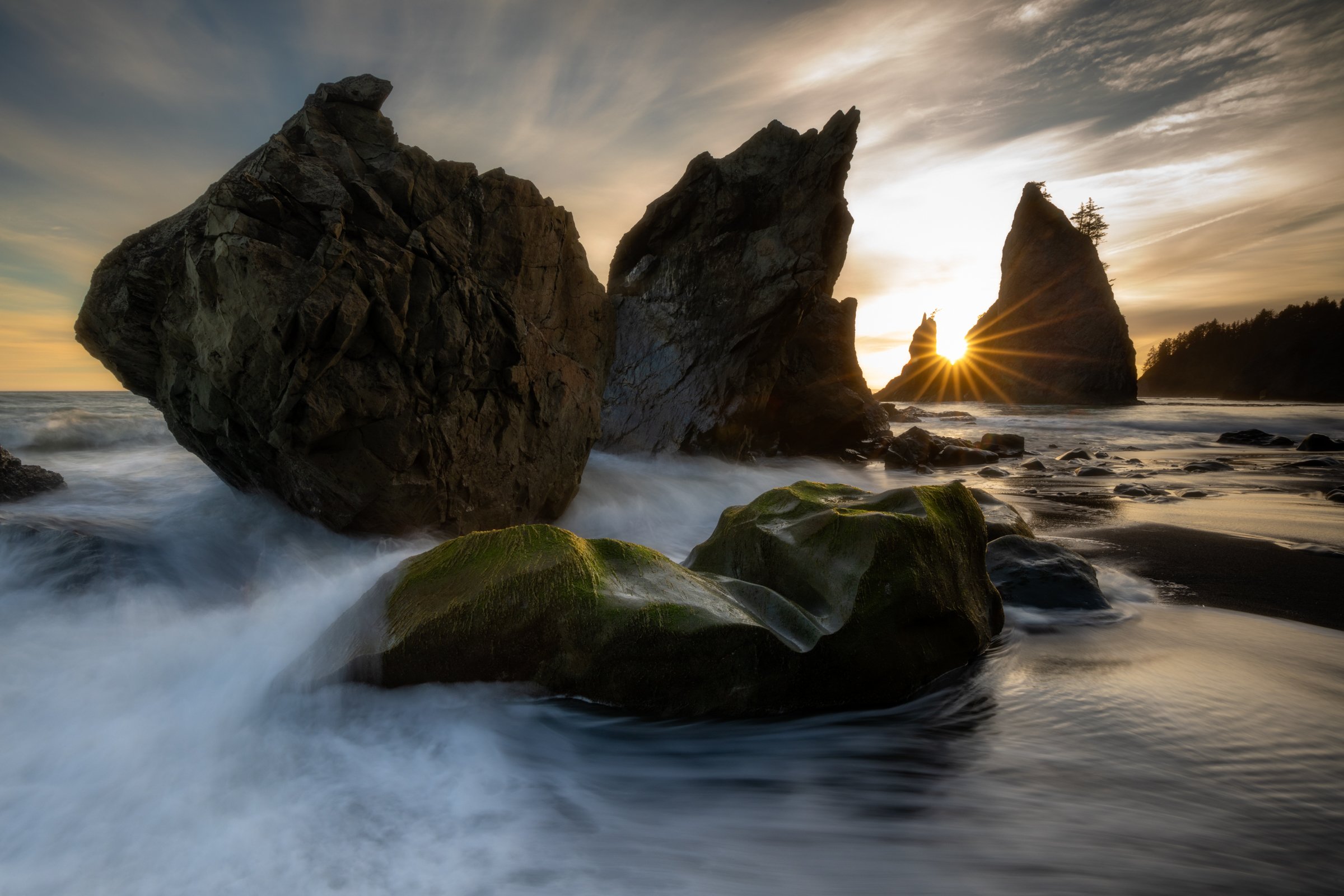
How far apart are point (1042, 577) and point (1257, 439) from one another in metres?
19.7

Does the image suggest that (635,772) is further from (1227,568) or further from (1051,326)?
(1051,326)

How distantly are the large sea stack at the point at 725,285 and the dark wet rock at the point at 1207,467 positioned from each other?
8.20 metres

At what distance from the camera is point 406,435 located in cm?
515

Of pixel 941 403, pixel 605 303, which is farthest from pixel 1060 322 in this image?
pixel 605 303

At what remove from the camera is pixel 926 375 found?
214 ft

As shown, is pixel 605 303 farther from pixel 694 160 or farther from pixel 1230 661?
pixel 1230 661

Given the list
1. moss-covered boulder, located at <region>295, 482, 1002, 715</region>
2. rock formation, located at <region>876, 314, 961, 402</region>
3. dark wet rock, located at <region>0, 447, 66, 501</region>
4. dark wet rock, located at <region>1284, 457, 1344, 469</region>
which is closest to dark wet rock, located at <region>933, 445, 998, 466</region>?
dark wet rock, located at <region>1284, 457, 1344, 469</region>

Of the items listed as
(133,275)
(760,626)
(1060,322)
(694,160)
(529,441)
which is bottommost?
(760,626)

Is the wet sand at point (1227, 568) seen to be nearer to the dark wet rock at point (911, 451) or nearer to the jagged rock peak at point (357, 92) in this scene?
the dark wet rock at point (911, 451)

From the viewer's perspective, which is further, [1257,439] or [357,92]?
[1257,439]

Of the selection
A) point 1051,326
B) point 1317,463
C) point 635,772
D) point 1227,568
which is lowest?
point 635,772

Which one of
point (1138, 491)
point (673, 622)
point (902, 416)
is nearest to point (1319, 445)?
point (1138, 491)

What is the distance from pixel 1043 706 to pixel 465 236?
5.83 meters

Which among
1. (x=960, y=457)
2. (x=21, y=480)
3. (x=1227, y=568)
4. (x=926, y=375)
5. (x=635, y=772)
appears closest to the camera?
(x=635, y=772)
